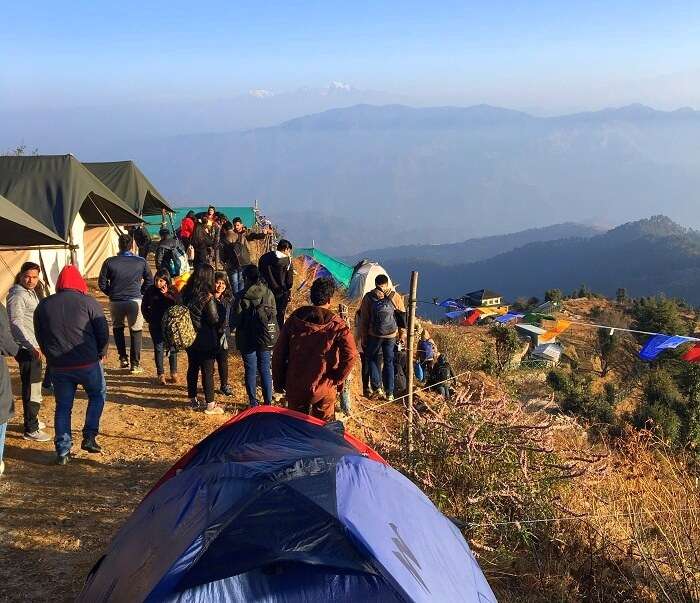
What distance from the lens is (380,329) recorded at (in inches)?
287

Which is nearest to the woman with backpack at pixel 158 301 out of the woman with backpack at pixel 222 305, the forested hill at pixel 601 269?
the woman with backpack at pixel 222 305

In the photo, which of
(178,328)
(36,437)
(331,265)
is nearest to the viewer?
(36,437)

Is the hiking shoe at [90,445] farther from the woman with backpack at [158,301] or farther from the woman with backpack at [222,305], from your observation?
the woman with backpack at [158,301]

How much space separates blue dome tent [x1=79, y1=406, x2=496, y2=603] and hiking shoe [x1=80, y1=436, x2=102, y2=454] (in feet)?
8.53

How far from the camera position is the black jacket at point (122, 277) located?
7184 millimetres

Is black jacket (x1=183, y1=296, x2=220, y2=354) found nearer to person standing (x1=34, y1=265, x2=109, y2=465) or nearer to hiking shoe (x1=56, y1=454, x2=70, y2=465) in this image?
person standing (x1=34, y1=265, x2=109, y2=465)

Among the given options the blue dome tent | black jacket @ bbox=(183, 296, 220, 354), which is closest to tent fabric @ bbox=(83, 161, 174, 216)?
black jacket @ bbox=(183, 296, 220, 354)

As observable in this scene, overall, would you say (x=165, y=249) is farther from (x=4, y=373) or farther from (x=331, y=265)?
(x=331, y=265)

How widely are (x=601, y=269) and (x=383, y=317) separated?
154 meters

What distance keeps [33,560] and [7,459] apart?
1.70 meters

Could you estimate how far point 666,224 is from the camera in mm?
189625

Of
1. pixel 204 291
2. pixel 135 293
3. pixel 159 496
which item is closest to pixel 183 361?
pixel 135 293

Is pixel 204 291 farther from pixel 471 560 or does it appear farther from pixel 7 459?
pixel 471 560

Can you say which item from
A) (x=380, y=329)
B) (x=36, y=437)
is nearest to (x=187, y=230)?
(x=380, y=329)
